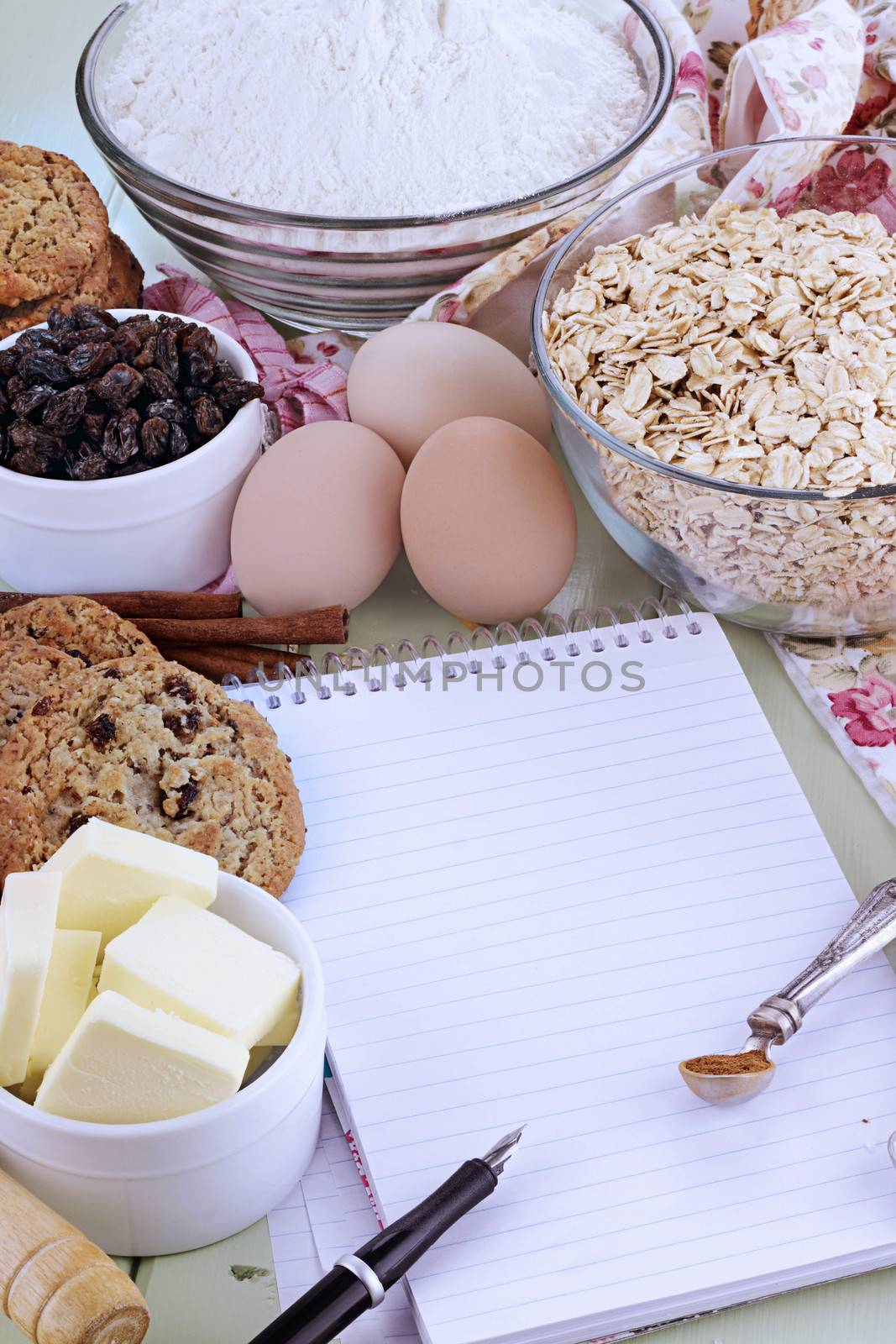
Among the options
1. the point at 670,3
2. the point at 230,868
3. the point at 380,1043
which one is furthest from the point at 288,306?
the point at 380,1043

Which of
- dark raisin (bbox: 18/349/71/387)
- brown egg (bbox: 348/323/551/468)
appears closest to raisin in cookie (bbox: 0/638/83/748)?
dark raisin (bbox: 18/349/71/387)

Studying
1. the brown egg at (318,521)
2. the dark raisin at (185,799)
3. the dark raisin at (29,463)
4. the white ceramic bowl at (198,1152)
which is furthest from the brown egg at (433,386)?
the white ceramic bowl at (198,1152)

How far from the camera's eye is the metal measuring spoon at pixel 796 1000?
68 cm

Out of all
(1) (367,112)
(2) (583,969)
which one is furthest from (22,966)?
(1) (367,112)

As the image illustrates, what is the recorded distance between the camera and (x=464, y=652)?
95 cm

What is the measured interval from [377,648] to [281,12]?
0.61 m

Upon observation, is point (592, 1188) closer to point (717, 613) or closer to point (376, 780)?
point (376, 780)

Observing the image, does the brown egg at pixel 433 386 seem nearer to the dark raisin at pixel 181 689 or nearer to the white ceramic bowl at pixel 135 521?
the white ceramic bowl at pixel 135 521

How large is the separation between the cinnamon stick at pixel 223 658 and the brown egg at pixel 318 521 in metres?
0.04

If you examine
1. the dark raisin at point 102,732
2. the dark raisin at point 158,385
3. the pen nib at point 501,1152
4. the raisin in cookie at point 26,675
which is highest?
the dark raisin at point 158,385

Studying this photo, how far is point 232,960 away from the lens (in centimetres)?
61

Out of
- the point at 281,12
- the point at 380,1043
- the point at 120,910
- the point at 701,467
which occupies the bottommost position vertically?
the point at 380,1043

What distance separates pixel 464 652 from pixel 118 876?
383 mm

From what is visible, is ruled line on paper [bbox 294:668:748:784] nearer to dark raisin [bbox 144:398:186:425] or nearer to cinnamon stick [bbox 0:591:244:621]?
cinnamon stick [bbox 0:591:244:621]
